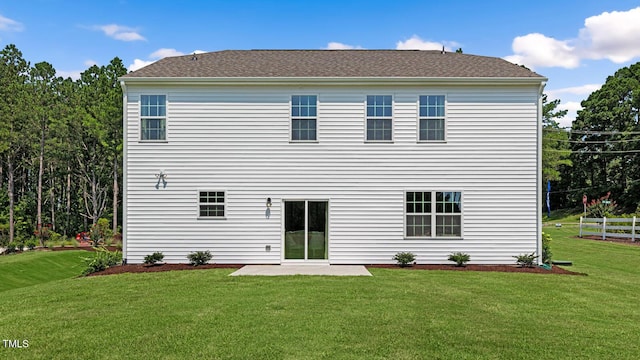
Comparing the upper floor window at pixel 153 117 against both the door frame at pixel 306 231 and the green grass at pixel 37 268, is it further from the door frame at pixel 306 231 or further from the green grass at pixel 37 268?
the green grass at pixel 37 268

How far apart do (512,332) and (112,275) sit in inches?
376

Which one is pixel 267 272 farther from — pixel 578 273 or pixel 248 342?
pixel 578 273

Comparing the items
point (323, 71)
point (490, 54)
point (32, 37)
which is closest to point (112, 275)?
point (323, 71)

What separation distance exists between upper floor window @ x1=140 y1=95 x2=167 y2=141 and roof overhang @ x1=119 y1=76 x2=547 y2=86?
497mm

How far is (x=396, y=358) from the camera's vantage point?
544 centimetres

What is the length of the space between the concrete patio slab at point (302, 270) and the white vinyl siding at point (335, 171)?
20.8 inches

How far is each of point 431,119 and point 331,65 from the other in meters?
3.71

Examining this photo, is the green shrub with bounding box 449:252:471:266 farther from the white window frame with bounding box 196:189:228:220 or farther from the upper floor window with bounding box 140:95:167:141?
the upper floor window with bounding box 140:95:167:141

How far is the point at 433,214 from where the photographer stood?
43.4 feet

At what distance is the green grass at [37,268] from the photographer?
1406 centimetres

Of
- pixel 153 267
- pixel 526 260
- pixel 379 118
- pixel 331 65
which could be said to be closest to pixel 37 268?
pixel 153 267

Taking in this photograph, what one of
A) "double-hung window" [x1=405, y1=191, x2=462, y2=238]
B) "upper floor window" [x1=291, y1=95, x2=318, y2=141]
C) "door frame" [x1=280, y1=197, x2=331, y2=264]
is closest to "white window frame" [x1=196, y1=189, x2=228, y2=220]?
"door frame" [x1=280, y1=197, x2=331, y2=264]

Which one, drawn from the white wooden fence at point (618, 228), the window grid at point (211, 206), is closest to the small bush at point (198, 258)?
the window grid at point (211, 206)

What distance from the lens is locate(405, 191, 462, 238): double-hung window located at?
1320 cm
